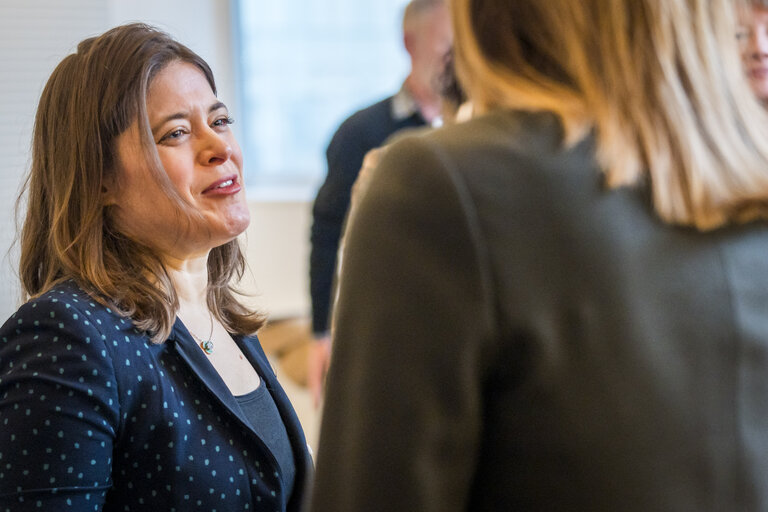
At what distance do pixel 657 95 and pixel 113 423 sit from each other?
894 millimetres

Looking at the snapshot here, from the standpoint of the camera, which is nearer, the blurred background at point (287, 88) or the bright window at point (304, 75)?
the blurred background at point (287, 88)

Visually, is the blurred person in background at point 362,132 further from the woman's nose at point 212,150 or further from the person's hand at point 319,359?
the woman's nose at point 212,150

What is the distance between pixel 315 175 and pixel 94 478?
14.5 ft

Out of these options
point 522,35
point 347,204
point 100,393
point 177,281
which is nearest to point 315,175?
point 347,204

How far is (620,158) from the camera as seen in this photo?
2.06 ft

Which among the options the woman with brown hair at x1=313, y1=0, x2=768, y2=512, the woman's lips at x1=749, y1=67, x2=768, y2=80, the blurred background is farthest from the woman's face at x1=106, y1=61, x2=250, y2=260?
the blurred background

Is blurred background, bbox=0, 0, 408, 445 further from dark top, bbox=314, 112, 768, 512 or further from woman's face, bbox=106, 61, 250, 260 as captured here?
dark top, bbox=314, 112, 768, 512

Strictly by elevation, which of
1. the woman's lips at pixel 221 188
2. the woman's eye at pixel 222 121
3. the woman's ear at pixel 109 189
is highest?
the woman's eye at pixel 222 121

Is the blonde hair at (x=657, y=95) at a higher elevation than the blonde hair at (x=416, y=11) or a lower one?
higher

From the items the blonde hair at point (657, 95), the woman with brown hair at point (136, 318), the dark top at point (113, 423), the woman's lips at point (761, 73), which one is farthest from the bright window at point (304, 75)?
the blonde hair at point (657, 95)

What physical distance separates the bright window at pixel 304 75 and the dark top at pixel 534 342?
4.62 m

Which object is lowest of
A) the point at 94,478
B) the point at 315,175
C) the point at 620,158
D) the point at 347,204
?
the point at 315,175

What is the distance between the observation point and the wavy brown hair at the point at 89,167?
1393 millimetres

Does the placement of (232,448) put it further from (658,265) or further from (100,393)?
(658,265)
